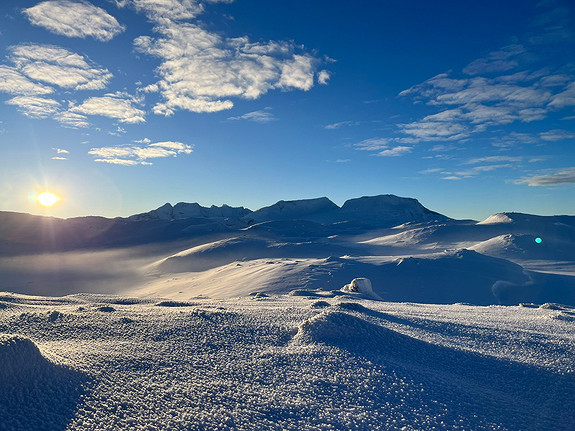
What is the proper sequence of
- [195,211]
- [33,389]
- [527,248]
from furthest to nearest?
[195,211], [527,248], [33,389]

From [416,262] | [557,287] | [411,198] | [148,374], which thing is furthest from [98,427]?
[411,198]

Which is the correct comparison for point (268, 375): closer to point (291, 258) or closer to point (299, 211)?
point (291, 258)

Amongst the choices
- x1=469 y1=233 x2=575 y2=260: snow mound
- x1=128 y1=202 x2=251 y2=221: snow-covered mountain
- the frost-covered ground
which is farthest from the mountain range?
x1=128 y1=202 x2=251 y2=221: snow-covered mountain

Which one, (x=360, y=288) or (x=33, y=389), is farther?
(x=360, y=288)

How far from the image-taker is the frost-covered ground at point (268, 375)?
2.66m

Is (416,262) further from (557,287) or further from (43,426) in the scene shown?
(43,426)

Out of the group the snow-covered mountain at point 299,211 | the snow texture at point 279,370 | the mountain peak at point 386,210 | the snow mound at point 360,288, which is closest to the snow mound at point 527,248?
the snow mound at point 360,288

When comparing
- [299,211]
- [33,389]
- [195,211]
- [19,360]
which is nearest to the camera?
[33,389]

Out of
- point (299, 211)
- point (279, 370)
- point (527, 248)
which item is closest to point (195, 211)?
point (299, 211)

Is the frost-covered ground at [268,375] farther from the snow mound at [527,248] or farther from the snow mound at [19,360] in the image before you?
the snow mound at [527,248]

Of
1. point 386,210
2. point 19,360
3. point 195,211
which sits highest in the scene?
point 386,210

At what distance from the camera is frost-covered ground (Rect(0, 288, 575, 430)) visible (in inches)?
105

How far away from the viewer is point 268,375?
333 cm

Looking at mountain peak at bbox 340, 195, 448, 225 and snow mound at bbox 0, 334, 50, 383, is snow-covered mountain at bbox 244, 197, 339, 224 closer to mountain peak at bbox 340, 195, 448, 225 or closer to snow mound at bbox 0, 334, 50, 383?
mountain peak at bbox 340, 195, 448, 225
